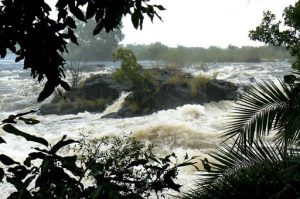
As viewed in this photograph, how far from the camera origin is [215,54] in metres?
39.9

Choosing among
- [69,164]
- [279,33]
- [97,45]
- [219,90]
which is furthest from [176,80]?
[97,45]

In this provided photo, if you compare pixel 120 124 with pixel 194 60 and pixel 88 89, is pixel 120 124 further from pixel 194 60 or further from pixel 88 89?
pixel 194 60

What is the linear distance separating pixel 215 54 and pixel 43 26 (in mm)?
39188

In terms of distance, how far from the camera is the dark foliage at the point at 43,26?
1.47 meters

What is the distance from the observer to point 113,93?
58.4 feet

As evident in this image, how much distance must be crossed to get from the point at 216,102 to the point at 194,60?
23429 mm

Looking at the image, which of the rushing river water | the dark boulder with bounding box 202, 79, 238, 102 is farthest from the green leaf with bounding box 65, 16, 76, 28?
the dark boulder with bounding box 202, 79, 238, 102

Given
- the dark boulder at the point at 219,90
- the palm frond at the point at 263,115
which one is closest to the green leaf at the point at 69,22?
the palm frond at the point at 263,115

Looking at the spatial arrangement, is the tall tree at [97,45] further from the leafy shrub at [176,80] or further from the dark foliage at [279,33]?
the dark foliage at [279,33]

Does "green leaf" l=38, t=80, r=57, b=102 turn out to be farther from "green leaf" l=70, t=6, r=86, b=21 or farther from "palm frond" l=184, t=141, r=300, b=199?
"palm frond" l=184, t=141, r=300, b=199

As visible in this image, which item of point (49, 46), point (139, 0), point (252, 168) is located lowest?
point (252, 168)

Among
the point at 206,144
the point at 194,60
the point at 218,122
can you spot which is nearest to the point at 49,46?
the point at 206,144

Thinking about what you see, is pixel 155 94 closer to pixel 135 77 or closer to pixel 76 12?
pixel 135 77

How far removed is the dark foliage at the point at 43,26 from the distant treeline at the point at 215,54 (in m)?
31.4
